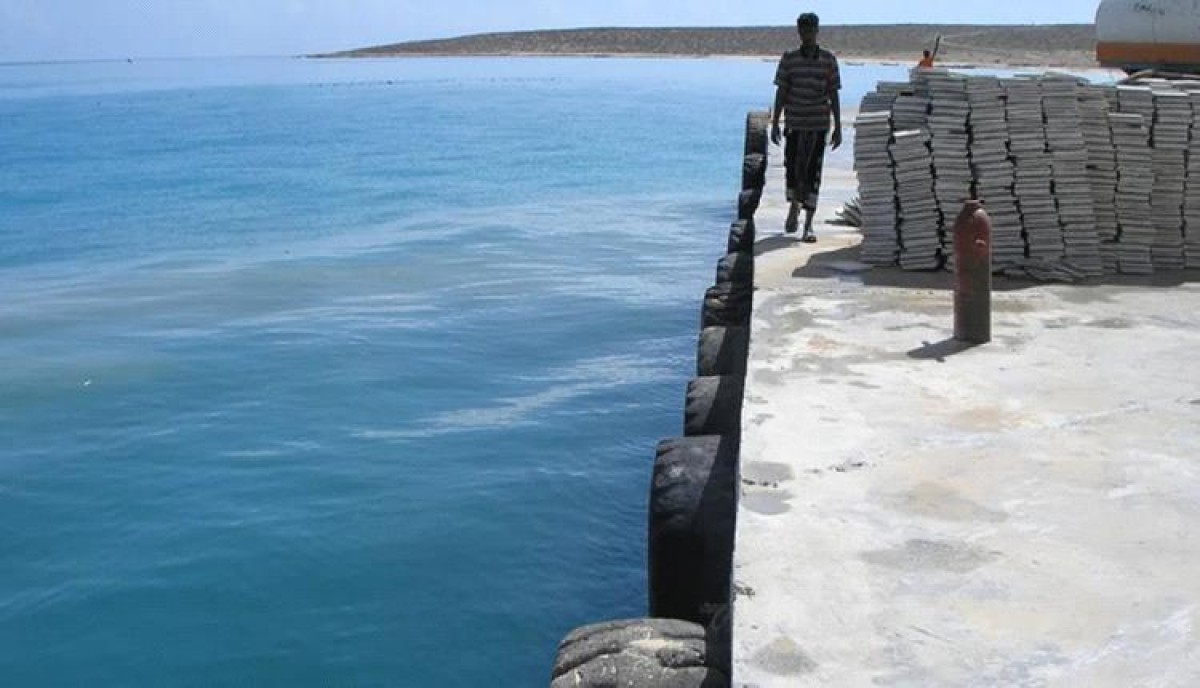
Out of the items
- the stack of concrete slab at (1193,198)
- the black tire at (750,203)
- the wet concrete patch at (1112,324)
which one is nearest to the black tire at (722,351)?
the wet concrete patch at (1112,324)

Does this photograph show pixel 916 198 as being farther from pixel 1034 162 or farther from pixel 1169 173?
pixel 1169 173

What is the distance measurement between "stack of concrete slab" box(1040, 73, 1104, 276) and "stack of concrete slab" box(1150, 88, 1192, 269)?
0.55 metres

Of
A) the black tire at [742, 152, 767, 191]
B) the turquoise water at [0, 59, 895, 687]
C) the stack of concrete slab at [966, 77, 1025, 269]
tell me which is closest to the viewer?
the turquoise water at [0, 59, 895, 687]

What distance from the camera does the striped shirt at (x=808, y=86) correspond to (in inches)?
451

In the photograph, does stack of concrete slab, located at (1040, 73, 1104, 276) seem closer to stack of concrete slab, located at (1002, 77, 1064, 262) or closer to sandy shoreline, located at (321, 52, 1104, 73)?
stack of concrete slab, located at (1002, 77, 1064, 262)

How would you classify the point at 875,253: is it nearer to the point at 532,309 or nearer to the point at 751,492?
the point at 751,492

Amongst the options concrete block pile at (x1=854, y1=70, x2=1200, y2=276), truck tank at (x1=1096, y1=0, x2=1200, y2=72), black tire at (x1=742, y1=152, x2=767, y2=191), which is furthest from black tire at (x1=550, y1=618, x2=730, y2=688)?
truck tank at (x1=1096, y1=0, x2=1200, y2=72)

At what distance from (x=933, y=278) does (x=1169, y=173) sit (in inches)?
73.0

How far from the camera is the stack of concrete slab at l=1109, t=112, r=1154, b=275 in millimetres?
9969

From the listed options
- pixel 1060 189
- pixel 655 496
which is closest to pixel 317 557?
pixel 655 496

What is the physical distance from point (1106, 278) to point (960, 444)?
4189mm

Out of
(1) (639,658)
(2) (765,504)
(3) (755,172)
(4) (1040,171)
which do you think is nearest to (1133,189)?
(4) (1040,171)

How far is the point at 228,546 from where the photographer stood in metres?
9.07

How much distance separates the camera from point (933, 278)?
9812 millimetres
